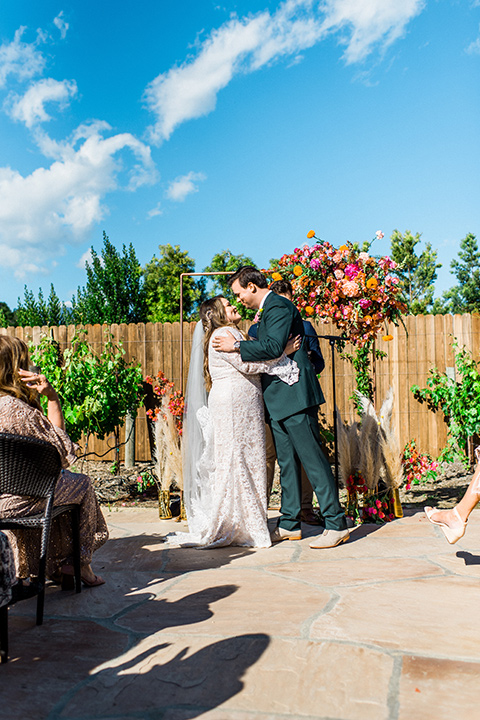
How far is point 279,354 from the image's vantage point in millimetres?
4047

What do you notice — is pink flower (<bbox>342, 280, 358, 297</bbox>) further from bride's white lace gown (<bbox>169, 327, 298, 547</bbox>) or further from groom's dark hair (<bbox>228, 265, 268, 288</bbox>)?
bride's white lace gown (<bbox>169, 327, 298, 547</bbox>)

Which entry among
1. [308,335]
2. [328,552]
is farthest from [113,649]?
[308,335]

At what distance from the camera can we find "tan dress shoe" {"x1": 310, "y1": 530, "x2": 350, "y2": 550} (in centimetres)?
401

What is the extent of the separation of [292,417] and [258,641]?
1963 mm

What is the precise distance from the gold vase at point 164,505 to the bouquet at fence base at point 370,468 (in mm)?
1637

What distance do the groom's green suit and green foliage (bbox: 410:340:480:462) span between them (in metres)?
3.99

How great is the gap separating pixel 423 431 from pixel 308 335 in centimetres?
409

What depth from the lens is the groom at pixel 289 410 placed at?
13.3 ft

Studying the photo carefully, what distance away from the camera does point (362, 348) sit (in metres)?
5.54

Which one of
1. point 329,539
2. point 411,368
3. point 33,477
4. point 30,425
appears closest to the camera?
point 33,477

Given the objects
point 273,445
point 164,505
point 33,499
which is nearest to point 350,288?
point 273,445

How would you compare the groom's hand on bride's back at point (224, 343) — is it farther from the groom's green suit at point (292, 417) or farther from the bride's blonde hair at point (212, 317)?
the bride's blonde hair at point (212, 317)

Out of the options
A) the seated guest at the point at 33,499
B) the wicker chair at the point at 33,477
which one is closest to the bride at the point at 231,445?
the seated guest at the point at 33,499

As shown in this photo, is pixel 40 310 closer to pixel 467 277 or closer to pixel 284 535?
pixel 284 535
